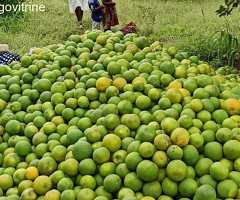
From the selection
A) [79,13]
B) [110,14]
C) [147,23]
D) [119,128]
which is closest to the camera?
[119,128]

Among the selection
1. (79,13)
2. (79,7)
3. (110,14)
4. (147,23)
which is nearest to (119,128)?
(110,14)

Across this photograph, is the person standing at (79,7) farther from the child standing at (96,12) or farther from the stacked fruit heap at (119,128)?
the stacked fruit heap at (119,128)

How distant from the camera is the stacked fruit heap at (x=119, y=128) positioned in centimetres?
230

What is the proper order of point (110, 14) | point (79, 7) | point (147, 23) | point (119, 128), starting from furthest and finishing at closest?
point (79, 7) < point (147, 23) < point (110, 14) < point (119, 128)

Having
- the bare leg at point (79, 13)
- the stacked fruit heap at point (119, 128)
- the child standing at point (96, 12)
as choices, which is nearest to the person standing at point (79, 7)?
the bare leg at point (79, 13)

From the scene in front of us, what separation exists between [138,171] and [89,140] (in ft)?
1.15

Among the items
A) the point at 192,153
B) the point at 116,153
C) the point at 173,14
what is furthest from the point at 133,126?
the point at 173,14

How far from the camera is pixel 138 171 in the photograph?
2.29 metres

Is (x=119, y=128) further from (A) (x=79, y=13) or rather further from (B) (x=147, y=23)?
(A) (x=79, y=13)

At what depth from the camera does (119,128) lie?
253cm

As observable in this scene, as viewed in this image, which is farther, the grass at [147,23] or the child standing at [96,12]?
the child standing at [96,12]

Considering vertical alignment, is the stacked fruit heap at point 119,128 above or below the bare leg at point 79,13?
above

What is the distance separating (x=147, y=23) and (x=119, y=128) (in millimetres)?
6065

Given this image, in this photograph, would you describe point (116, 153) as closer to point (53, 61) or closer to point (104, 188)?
point (104, 188)
